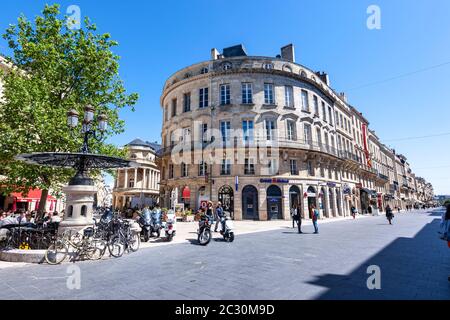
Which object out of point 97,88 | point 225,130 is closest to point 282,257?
point 97,88

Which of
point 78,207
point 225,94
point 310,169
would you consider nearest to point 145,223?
point 78,207

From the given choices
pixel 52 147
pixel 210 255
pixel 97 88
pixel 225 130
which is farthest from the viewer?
pixel 225 130

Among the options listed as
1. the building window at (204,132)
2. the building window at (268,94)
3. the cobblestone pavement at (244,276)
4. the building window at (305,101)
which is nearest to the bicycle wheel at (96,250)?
the cobblestone pavement at (244,276)

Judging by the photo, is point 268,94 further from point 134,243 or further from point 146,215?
point 134,243

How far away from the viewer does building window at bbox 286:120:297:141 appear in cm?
2507

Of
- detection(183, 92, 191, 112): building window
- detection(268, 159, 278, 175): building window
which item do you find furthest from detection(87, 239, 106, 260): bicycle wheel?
detection(183, 92, 191, 112): building window

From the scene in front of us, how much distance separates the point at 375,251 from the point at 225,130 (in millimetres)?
18613

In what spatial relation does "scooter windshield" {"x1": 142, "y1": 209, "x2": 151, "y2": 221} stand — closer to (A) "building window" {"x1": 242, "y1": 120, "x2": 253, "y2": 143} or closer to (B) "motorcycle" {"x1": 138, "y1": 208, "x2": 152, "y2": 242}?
(B) "motorcycle" {"x1": 138, "y1": 208, "x2": 152, "y2": 242}

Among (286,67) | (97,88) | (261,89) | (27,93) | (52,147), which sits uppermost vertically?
(286,67)

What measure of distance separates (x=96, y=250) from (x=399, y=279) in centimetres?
816

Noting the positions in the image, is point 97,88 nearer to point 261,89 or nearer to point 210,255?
point 210,255

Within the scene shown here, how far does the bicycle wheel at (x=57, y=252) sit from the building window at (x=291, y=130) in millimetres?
22193

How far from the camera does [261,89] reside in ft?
83.4

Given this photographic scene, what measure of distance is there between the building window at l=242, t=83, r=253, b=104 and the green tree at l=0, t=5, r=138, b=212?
1337 centimetres
